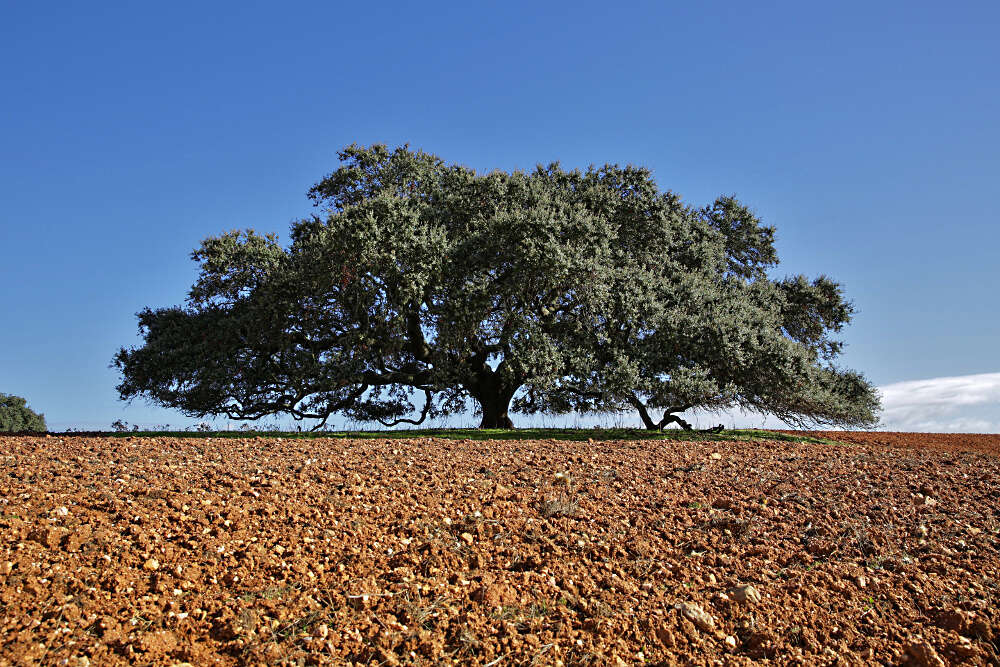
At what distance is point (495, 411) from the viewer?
66.6 feet

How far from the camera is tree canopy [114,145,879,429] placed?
16.8 m

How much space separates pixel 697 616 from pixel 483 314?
41.7 feet

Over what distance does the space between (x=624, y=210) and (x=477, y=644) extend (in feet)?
56.5

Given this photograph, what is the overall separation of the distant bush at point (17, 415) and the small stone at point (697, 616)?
3175 centimetres

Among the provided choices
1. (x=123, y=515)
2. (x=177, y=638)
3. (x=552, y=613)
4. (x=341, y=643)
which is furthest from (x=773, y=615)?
(x=123, y=515)

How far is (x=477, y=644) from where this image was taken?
468 centimetres

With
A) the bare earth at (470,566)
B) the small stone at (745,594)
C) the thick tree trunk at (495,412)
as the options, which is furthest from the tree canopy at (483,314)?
the small stone at (745,594)

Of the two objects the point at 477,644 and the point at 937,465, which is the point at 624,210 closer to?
the point at 937,465

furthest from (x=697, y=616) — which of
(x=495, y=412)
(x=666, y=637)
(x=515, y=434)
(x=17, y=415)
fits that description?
(x=17, y=415)

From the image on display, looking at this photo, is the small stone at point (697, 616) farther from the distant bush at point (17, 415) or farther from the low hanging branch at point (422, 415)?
the distant bush at point (17, 415)

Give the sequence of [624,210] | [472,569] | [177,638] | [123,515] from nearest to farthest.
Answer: [177,638], [472,569], [123,515], [624,210]

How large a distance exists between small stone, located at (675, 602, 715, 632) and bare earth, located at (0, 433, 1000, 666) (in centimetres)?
2

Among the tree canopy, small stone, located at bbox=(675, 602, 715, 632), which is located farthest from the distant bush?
small stone, located at bbox=(675, 602, 715, 632)

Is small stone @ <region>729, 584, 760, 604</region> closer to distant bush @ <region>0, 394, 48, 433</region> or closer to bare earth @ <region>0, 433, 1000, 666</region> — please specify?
bare earth @ <region>0, 433, 1000, 666</region>
